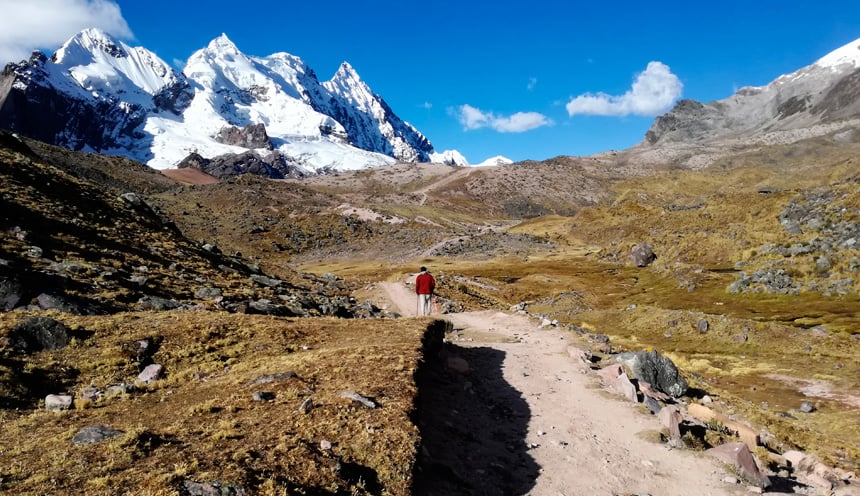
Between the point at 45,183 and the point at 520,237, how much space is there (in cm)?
10953

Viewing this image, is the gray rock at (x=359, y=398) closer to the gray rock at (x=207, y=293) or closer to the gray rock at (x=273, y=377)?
the gray rock at (x=273, y=377)

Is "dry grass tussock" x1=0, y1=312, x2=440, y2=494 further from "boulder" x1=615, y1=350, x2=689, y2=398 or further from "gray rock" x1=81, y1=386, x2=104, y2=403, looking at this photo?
"boulder" x1=615, y1=350, x2=689, y2=398

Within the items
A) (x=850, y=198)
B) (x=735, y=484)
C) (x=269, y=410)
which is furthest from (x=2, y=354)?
(x=850, y=198)

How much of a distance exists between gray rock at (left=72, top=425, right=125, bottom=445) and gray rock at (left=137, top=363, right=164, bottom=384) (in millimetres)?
4475

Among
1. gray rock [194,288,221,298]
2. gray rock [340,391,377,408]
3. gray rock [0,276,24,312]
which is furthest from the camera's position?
gray rock [194,288,221,298]

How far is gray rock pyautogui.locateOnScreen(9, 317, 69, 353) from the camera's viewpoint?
52.3 feet

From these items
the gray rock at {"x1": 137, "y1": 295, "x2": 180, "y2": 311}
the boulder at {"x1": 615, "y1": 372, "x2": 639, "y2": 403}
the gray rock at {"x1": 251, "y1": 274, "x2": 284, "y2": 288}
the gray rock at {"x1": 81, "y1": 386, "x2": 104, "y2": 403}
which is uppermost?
the gray rock at {"x1": 251, "y1": 274, "x2": 284, "y2": 288}

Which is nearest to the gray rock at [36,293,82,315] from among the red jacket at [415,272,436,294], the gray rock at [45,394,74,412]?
the gray rock at [45,394,74,412]

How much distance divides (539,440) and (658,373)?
10508 millimetres

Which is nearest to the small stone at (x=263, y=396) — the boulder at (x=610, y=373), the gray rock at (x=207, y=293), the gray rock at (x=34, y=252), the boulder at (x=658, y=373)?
the boulder at (x=610, y=373)

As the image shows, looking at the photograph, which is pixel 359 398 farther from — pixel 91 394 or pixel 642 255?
pixel 642 255

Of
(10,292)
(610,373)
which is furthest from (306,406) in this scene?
(610,373)

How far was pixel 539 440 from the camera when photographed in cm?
1692

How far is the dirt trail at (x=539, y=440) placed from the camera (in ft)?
45.9
